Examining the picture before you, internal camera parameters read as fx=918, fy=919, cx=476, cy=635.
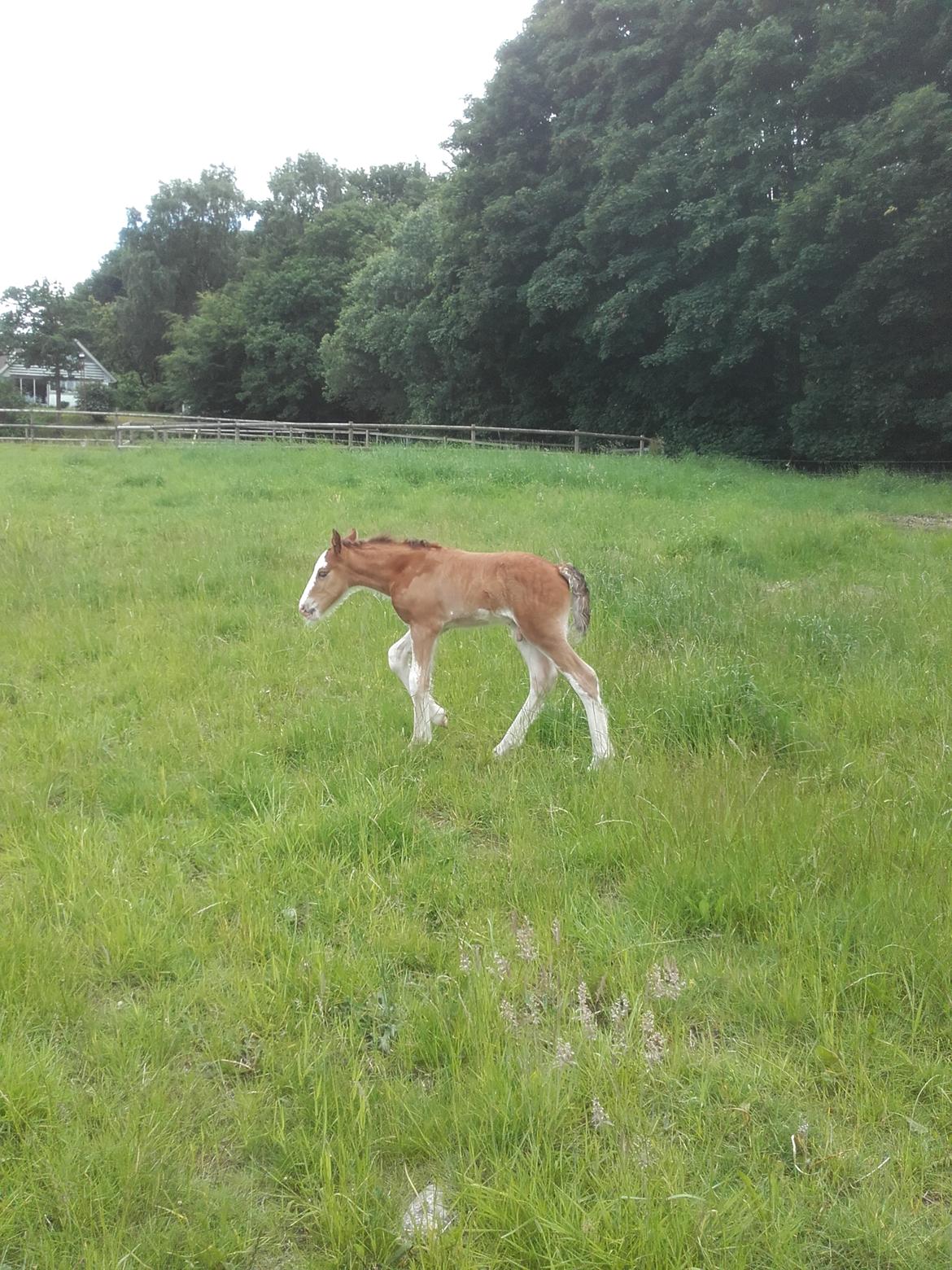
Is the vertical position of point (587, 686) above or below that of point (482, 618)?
below

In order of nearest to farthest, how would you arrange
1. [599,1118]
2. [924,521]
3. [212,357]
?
[599,1118], [924,521], [212,357]

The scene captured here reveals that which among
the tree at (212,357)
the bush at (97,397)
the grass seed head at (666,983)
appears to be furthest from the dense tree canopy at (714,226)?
the bush at (97,397)

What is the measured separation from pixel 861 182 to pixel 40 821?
23.0m

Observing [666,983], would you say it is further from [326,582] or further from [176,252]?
[176,252]

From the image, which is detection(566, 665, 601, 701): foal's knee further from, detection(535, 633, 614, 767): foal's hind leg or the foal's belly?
the foal's belly

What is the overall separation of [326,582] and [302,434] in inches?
1230

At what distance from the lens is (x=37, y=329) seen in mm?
69188

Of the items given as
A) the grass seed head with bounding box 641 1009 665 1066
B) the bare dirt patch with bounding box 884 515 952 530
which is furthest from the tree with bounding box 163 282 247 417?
the grass seed head with bounding box 641 1009 665 1066

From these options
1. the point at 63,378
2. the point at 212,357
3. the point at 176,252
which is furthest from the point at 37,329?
the point at 212,357

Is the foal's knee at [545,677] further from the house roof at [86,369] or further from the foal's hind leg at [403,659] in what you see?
the house roof at [86,369]

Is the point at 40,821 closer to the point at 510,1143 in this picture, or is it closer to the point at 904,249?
the point at 510,1143

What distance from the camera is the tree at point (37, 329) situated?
224 ft

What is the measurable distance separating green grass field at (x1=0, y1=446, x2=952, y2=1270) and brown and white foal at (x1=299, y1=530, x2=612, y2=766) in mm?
244

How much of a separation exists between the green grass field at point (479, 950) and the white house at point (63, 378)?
7199 centimetres
